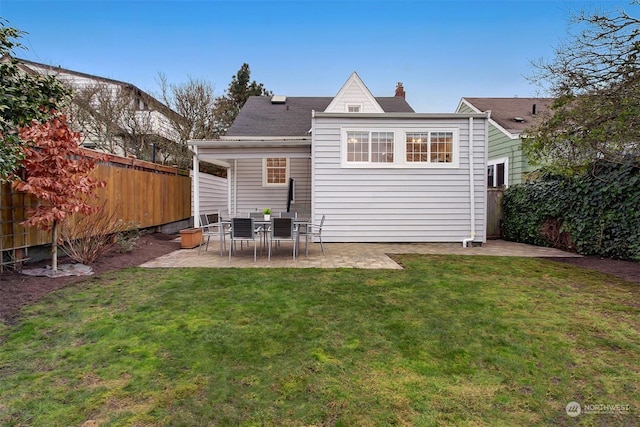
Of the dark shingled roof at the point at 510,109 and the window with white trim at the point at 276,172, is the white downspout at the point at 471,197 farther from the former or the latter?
the window with white trim at the point at 276,172

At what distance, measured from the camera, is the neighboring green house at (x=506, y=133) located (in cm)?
1209

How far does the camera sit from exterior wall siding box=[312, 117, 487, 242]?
868 cm

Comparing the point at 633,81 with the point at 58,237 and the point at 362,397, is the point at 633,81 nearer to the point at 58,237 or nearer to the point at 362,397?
the point at 362,397

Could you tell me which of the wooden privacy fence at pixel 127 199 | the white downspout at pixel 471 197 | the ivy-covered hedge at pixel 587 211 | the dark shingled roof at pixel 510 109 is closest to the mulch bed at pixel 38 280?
the wooden privacy fence at pixel 127 199

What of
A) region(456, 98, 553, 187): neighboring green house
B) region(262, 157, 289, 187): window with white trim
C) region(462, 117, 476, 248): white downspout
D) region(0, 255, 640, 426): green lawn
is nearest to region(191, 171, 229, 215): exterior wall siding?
region(262, 157, 289, 187): window with white trim

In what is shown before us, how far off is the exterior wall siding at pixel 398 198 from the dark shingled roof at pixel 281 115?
4691 millimetres

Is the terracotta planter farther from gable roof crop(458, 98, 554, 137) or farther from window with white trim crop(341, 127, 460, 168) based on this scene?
gable roof crop(458, 98, 554, 137)

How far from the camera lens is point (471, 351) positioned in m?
2.80

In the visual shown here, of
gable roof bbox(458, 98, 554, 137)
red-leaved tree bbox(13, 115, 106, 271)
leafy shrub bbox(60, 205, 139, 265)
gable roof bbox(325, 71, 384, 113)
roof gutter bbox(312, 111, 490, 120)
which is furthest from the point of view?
gable roof bbox(325, 71, 384, 113)

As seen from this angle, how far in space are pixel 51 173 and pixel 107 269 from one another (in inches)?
73.1

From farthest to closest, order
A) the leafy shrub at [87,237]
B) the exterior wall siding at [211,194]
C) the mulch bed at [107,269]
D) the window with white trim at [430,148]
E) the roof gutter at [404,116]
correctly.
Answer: the exterior wall siding at [211,194] → the window with white trim at [430,148] → the roof gutter at [404,116] → the leafy shrub at [87,237] → the mulch bed at [107,269]

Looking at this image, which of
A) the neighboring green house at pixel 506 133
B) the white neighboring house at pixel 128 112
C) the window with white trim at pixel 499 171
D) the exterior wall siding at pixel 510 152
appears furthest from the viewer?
the white neighboring house at pixel 128 112

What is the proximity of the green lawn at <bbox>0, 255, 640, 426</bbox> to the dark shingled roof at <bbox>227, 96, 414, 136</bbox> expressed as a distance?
924 centimetres

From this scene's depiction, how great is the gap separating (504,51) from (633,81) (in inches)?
343
